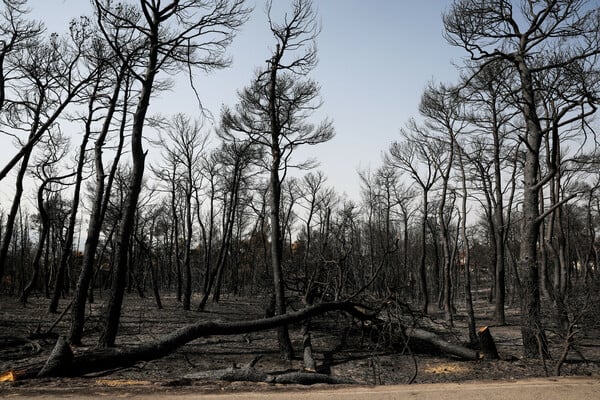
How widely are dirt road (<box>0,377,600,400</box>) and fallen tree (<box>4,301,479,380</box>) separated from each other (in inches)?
29.2

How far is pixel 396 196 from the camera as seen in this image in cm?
3020

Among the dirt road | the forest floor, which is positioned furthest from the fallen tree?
the dirt road

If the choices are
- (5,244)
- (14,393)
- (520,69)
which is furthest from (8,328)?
(520,69)

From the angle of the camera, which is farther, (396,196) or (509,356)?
(396,196)

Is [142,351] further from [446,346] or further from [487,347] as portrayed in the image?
[487,347]

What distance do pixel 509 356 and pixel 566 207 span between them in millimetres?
24223

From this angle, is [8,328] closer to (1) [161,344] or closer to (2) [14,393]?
(1) [161,344]

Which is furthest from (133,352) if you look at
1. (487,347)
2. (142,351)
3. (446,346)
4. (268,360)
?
(487,347)

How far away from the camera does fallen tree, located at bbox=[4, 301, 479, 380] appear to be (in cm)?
527

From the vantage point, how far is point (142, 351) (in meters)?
6.43

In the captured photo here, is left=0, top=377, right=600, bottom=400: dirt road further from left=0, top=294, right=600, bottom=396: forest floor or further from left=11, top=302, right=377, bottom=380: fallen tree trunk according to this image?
left=11, top=302, right=377, bottom=380: fallen tree trunk

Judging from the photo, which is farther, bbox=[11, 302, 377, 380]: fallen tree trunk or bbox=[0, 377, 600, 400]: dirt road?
bbox=[11, 302, 377, 380]: fallen tree trunk

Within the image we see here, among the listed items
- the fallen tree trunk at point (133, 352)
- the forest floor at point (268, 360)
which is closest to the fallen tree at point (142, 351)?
the fallen tree trunk at point (133, 352)

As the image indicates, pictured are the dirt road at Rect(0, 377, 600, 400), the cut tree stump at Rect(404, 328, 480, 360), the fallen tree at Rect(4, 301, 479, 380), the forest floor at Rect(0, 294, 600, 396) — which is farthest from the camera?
the cut tree stump at Rect(404, 328, 480, 360)
